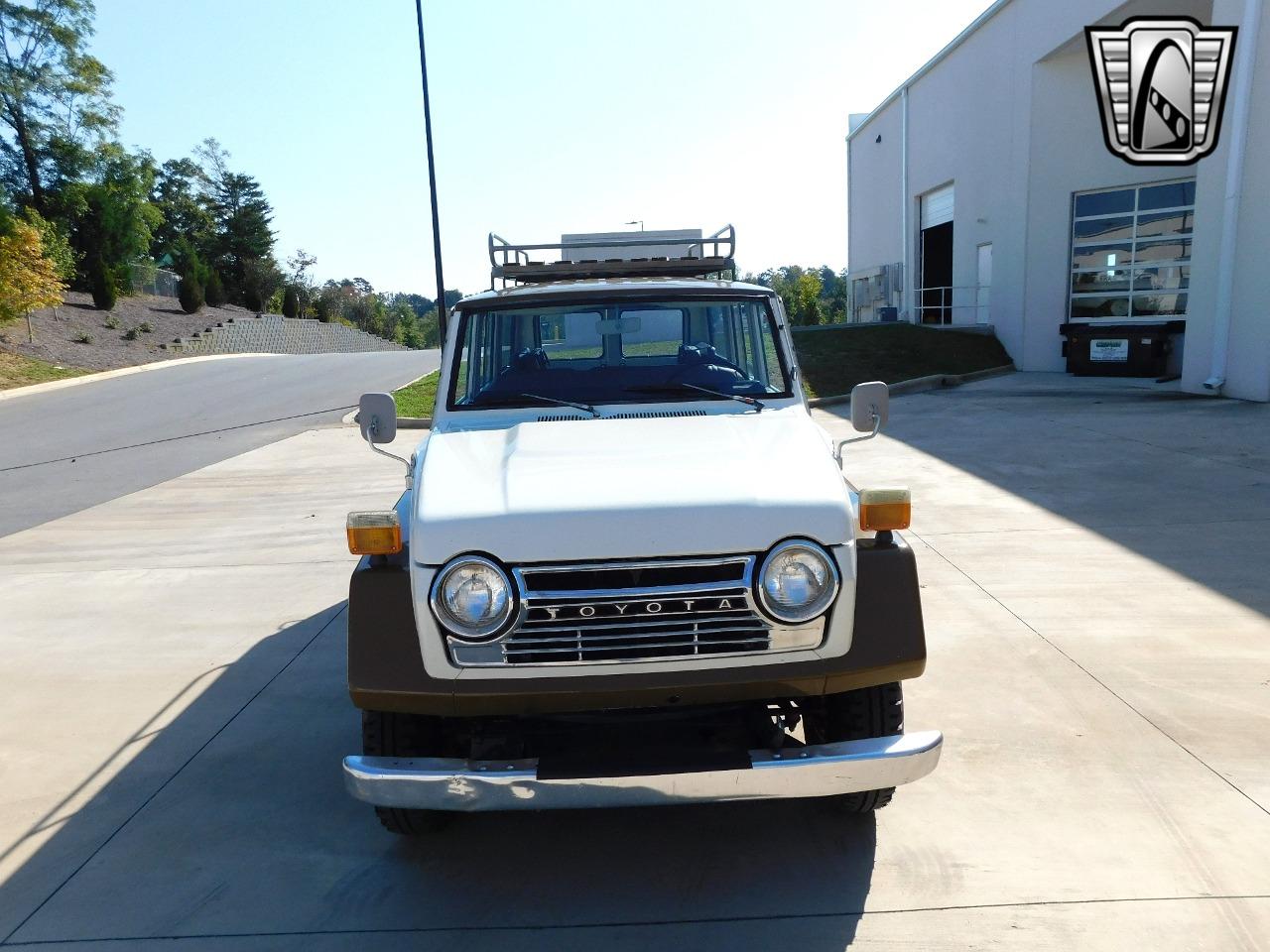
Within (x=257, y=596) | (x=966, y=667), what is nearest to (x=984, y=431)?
(x=966, y=667)

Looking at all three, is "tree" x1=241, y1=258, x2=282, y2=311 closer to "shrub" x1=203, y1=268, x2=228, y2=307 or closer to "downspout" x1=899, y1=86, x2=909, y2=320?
"shrub" x1=203, y1=268, x2=228, y2=307

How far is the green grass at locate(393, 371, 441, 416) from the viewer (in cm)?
1780

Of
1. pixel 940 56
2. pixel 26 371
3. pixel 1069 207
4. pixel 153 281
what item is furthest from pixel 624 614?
pixel 153 281

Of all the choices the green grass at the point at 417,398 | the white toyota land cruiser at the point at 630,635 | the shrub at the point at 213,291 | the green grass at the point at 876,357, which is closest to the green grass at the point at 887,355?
the green grass at the point at 876,357

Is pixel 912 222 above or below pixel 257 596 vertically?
above

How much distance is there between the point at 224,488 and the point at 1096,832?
992 centimetres

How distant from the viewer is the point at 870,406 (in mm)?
4125

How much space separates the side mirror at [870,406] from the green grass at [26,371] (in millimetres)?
26763

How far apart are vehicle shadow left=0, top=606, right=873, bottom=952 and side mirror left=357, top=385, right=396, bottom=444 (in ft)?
4.75

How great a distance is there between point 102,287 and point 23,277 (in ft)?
38.5

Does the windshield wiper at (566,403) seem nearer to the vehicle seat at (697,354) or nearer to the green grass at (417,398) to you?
the vehicle seat at (697,354)

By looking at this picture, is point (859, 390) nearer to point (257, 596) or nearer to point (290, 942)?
point (290, 942)

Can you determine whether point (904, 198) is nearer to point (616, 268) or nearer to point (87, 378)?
point (87, 378)

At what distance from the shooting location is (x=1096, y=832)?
138 inches
